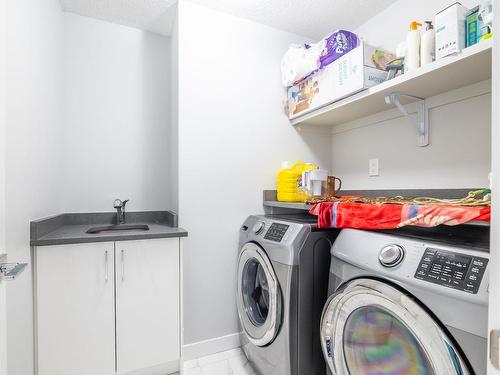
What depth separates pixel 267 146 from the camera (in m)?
2.11

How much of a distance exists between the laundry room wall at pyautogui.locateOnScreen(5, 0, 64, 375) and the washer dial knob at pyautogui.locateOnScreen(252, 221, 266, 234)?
47.9 inches

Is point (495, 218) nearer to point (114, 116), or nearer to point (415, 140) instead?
point (415, 140)

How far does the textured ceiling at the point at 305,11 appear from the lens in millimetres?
1855

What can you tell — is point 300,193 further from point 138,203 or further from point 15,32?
point 15,32

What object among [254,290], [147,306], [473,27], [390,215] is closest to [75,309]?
[147,306]

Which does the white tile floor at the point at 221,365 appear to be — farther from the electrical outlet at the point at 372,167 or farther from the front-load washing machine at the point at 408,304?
the electrical outlet at the point at 372,167

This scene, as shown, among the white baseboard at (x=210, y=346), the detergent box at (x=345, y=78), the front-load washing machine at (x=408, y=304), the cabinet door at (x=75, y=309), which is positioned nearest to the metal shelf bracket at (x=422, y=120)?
the detergent box at (x=345, y=78)

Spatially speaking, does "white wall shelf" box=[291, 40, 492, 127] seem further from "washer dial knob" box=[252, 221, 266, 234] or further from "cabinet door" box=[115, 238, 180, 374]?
"cabinet door" box=[115, 238, 180, 374]

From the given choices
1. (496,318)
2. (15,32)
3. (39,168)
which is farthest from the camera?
(39,168)

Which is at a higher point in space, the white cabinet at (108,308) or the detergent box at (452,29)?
the detergent box at (452,29)

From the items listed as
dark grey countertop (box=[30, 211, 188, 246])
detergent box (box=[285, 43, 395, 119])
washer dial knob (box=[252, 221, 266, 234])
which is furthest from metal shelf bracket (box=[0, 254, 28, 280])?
detergent box (box=[285, 43, 395, 119])

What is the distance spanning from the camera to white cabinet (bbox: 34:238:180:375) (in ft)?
4.57

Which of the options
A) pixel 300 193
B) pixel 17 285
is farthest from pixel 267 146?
pixel 17 285

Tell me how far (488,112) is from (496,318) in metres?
1.36
